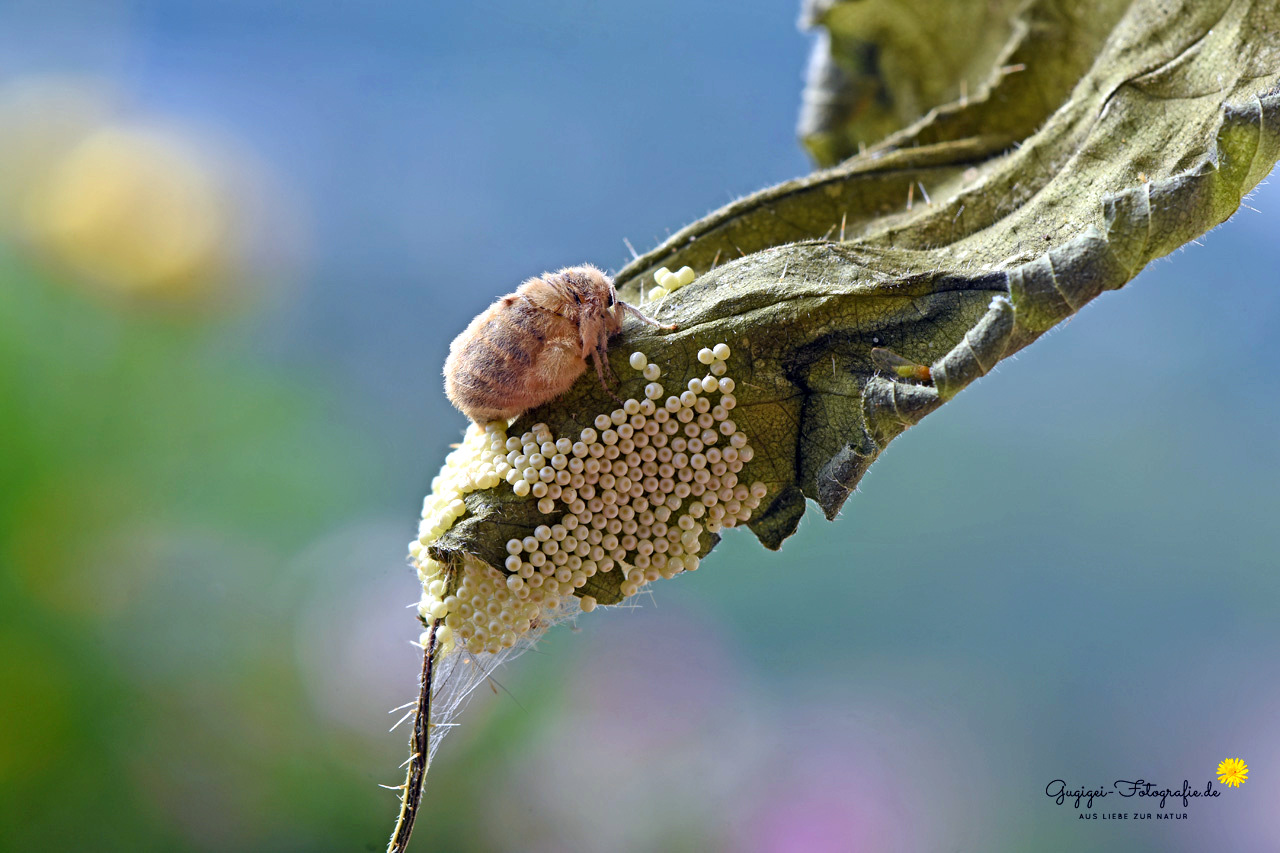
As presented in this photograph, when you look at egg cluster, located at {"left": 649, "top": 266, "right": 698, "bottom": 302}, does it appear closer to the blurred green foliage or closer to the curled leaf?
the curled leaf

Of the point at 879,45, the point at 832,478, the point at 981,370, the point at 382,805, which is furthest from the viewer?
the point at 879,45

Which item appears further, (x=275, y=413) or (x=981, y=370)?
(x=275, y=413)

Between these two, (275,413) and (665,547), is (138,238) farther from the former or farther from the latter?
(665,547)

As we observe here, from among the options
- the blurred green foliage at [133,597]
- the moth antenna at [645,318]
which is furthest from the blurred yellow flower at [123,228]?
the moth antenna at [645,318]

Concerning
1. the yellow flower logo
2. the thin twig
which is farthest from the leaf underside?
the yellow flower logo

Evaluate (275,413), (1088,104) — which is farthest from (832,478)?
(275,413)

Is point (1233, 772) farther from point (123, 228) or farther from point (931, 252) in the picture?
point (123, 228)
